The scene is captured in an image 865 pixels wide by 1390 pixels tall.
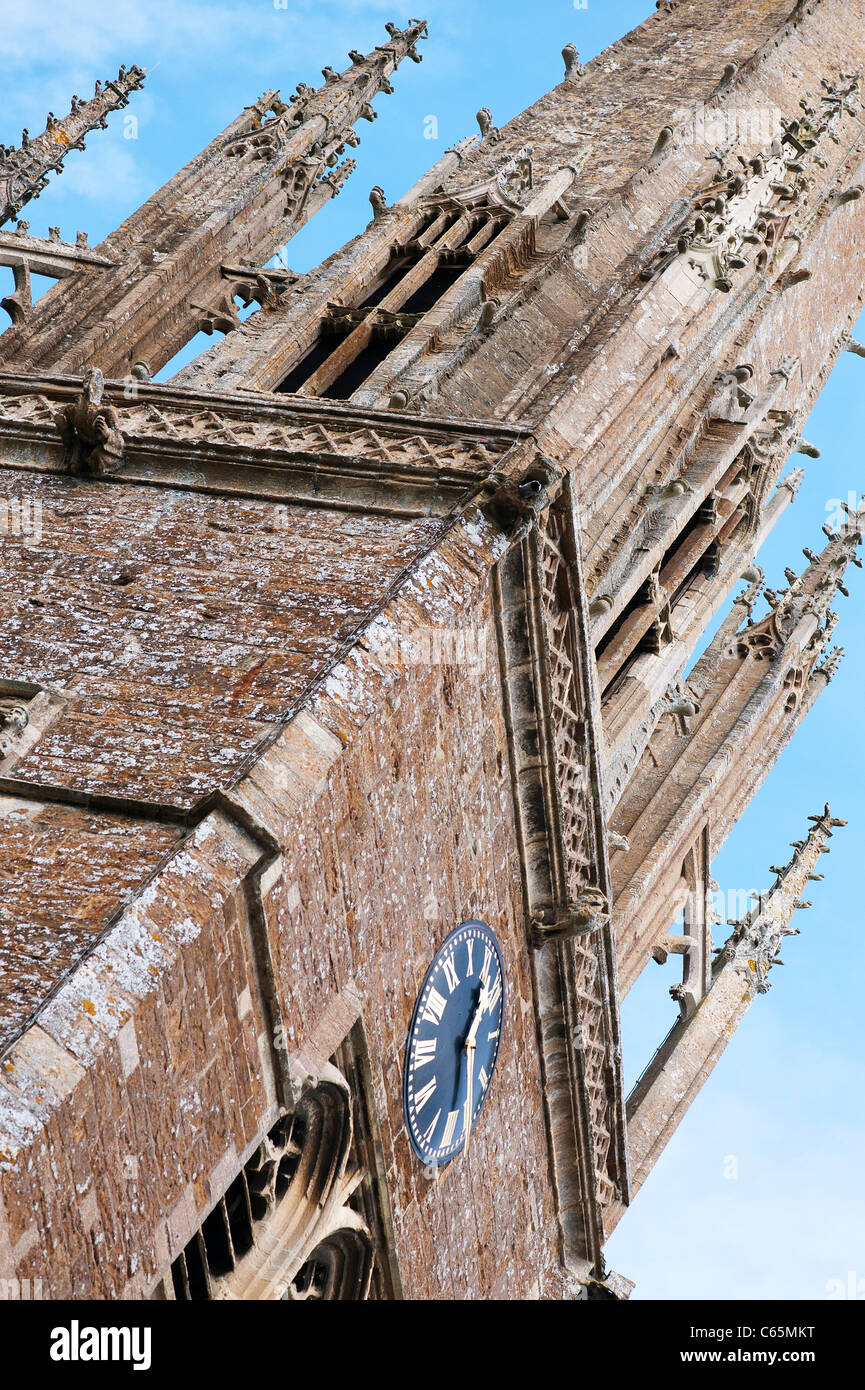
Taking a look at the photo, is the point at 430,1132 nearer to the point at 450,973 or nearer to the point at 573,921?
the point at 450,973

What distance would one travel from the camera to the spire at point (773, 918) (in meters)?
25.7

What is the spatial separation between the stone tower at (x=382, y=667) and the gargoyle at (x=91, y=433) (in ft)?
0.12

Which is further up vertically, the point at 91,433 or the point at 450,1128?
the point at 91,433

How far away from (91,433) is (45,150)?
8.72 metres

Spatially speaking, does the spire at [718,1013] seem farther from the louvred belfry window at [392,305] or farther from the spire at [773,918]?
the louvred belfry window at [392,305]

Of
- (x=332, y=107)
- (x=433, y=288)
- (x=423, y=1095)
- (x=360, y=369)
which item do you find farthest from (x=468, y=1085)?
(x=332, y=107)

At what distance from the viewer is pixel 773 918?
26.3m

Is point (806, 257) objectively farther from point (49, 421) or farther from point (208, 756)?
point (208, 756)

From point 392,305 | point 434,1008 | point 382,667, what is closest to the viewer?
point 382,667

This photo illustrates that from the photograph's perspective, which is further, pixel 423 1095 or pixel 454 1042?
pixel 454 1042

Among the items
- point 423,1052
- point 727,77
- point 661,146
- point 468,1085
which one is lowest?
point 423,1052

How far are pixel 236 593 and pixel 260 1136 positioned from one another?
4.13 m

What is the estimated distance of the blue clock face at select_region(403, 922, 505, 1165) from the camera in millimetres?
15180
